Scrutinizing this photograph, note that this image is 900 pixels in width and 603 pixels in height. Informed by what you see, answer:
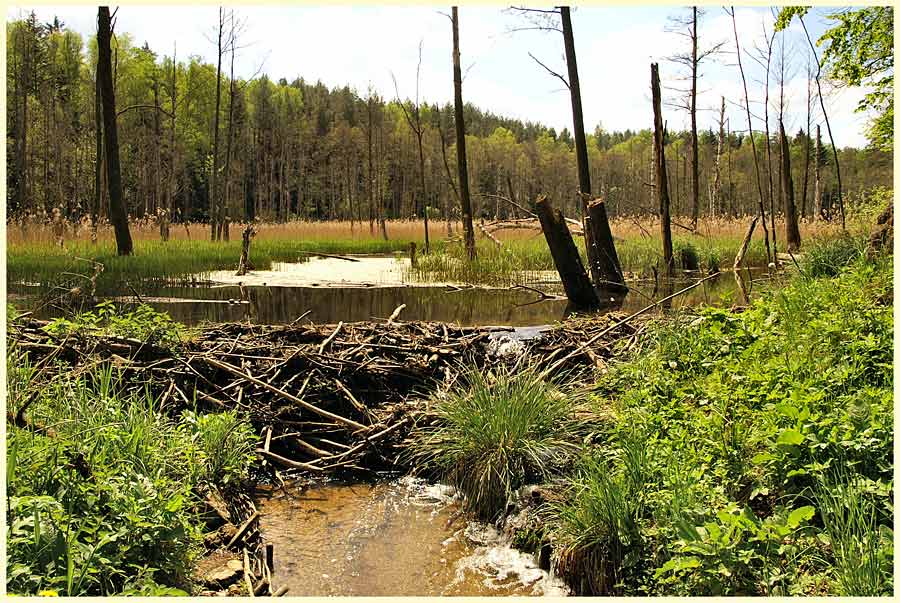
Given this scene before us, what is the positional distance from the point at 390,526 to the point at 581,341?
123 inches

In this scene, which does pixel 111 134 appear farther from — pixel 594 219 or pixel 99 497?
pixel 99 497

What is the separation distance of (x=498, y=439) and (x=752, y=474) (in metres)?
1.67

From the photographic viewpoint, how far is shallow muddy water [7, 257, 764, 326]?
33.8 ft

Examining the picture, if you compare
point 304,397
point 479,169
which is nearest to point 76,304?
point 304,397

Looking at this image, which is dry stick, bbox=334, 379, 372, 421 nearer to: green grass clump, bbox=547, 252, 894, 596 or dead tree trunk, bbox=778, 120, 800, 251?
green grass clump, bbox=547, 252, 894, 596

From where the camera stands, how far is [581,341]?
6875 millimetres

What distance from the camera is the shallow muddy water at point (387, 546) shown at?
3.70m

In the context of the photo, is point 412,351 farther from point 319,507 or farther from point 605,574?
point 605,574

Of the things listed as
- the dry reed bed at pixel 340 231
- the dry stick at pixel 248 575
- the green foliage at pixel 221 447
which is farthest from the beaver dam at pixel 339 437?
the dry reed bed at pixel 340 231

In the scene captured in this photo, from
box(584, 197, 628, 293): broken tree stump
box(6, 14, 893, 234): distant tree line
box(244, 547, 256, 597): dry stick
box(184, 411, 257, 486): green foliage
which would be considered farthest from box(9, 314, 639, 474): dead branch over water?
box(6, 14, 893, 234): distant tree line

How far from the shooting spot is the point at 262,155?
62438 millimetres

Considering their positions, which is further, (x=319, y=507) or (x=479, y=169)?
(x=479, y=169)

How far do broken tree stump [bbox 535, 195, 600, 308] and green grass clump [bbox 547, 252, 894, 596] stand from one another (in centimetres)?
580

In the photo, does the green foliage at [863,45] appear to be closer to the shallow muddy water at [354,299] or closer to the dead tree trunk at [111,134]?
the shallow muddy water at [354,299]
